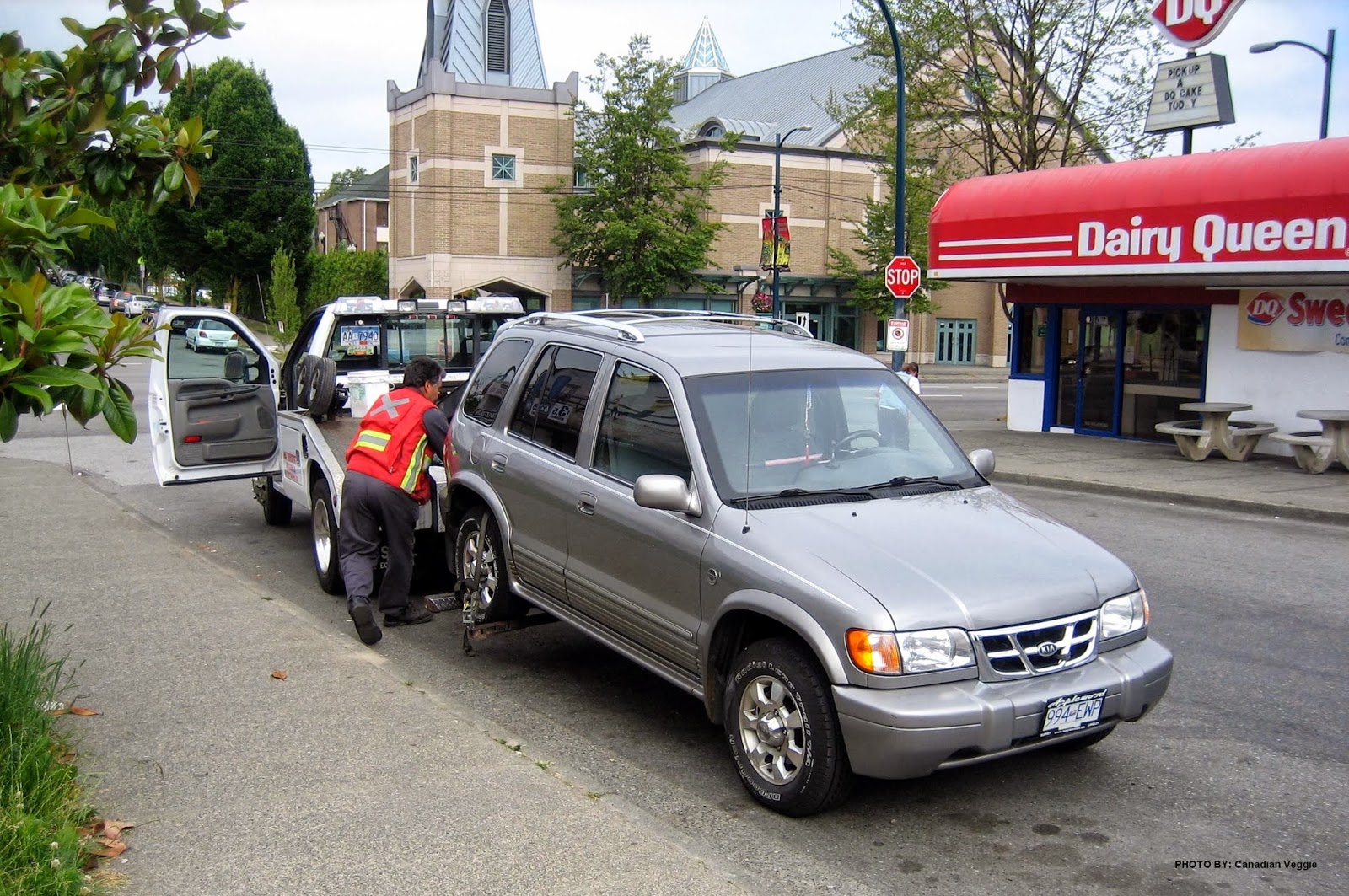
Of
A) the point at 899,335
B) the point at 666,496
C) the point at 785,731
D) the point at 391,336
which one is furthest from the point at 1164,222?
the point at 785,731

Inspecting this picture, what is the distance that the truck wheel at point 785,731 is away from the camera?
4.54 meters

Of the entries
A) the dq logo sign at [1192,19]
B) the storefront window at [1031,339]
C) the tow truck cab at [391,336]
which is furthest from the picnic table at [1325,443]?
the tow truck cab at [391,336]

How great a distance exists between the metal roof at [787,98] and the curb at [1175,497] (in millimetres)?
38414

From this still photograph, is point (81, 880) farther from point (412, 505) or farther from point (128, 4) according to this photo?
point (412, 505)

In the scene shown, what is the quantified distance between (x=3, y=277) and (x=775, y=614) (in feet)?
9.36

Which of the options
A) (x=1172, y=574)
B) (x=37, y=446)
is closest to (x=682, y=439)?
(x=1172, y=574)

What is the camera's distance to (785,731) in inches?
186

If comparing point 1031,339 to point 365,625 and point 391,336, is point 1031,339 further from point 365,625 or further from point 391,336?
point 365,625

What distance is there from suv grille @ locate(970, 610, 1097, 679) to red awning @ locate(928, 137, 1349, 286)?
41.3 ft

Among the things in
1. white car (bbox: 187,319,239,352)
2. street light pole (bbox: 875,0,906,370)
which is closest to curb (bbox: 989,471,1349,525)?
street light pole (bbox: 875,0,906,370)

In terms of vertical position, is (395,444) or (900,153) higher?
(900,153)

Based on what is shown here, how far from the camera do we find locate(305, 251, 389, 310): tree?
57.5 m

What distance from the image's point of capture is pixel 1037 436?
2053 centimetres

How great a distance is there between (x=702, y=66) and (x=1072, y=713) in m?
78.7
